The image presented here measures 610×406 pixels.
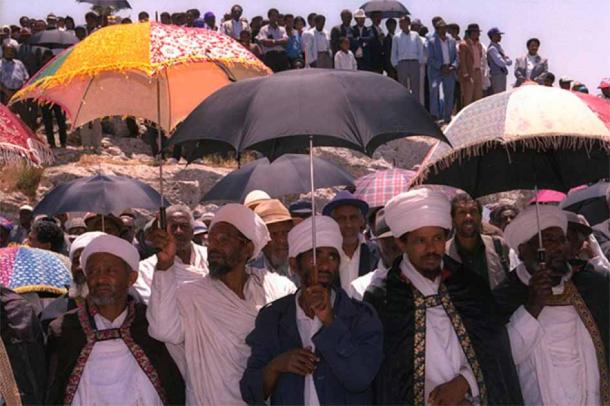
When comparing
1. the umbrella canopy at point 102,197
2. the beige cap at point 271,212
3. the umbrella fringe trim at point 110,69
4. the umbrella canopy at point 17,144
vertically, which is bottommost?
the umbrella canopy at point 102,197

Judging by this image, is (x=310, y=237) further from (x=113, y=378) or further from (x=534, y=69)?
(x=534, y=69)

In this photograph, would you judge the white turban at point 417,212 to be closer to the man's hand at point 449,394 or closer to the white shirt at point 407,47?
the man's hand at point 449,394

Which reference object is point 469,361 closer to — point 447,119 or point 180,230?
point 180,230

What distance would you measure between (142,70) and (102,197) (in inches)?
113

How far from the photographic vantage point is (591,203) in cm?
984

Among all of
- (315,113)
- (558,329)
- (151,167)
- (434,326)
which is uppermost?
(315,113)

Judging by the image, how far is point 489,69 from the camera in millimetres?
21109

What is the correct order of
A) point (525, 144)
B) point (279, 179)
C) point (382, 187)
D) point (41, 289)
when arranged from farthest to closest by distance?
point (382, 187) → point (279, 179) → point (41, 289) → point (525, 144)

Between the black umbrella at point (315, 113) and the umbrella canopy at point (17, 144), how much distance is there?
0.74 metres

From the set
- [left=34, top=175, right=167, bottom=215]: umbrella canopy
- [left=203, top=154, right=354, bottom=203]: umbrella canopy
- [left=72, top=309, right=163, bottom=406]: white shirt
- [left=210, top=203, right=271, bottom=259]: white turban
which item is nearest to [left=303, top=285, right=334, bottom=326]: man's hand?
[left=210, top=203, right=271, bottom=259]: white turban

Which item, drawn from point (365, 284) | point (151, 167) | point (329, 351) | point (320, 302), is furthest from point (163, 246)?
point (151, 167)

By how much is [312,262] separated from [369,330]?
49 cm

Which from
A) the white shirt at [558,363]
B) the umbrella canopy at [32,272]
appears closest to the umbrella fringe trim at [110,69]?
the umbrella canopy at [32,272]

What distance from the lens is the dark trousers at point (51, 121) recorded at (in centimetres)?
1823
